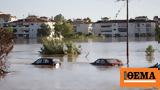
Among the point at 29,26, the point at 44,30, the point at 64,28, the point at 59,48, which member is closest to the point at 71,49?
the point at 59,48

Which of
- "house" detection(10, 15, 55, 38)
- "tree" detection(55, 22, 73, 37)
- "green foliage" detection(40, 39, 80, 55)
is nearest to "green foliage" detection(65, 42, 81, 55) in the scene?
"green foliage" detection(40, 39, 80, 55)

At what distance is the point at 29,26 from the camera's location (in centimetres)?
18312

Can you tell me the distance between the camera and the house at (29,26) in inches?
7057

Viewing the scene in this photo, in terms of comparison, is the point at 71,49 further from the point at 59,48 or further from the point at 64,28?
the point at 64,28

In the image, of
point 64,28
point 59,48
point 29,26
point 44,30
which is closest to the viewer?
point 59,48

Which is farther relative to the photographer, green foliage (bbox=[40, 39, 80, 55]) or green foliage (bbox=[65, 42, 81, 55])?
green foliage (bbox=[40, 39, 80, 55])

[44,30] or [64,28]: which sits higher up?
[64,28]

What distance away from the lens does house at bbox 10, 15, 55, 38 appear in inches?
7057

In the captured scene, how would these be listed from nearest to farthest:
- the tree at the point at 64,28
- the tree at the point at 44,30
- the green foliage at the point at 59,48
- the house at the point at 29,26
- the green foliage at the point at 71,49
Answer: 1. the green foliage at the point at 71,49
2. the green foliage at the point at 59,48
3. the tree at the point at 64,28
4. the tree at the point at 44,30
5. the house at the point at 29,26

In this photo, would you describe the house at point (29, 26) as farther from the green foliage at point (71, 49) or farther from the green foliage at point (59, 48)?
the green foliage at point (71, 49)

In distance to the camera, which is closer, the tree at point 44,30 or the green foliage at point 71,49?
the green foliage at point 71,49

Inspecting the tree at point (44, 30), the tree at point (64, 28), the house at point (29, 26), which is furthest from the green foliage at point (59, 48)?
the house at point (29, 26)

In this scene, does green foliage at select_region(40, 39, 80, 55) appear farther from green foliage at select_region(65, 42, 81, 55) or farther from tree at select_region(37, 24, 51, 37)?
tree at select_region(37, 24, 51, 37)

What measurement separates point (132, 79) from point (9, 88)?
1338 centimetres
